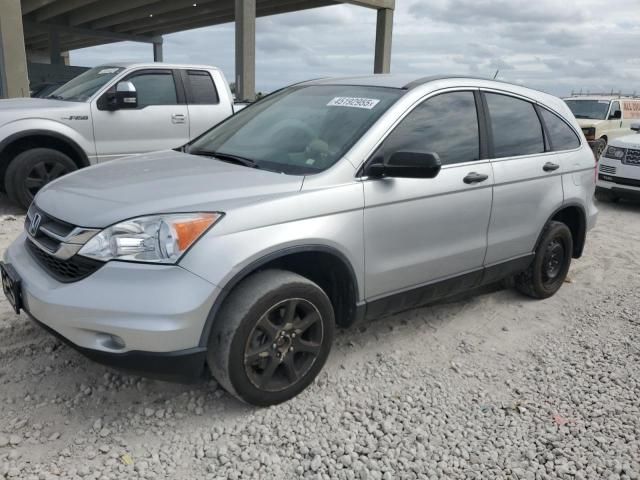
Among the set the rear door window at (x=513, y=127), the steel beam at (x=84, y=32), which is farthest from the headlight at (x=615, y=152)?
the steel beam at (x=84, y=32)

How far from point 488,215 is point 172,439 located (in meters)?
2.41

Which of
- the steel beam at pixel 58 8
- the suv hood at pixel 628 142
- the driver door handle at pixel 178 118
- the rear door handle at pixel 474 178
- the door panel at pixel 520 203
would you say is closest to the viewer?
the rear door handle at pixel 474 178

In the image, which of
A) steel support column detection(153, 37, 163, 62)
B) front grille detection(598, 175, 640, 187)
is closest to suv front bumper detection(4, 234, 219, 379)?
front grille detection(598, 175, 640, 187)

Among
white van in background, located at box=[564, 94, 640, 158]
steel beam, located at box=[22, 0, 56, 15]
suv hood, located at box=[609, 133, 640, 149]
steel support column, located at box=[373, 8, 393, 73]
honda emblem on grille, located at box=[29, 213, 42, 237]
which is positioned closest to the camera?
honda emblem on grille, located at box=[29, 213, 42, 237]

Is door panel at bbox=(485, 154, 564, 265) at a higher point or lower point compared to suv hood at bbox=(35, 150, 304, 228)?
lower

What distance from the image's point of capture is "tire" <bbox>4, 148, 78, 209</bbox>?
635 cm

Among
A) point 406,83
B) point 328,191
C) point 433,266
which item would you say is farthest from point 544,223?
point 328,191

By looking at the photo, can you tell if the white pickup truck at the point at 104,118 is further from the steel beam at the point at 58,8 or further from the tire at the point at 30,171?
the steel beam at the point at 58,8

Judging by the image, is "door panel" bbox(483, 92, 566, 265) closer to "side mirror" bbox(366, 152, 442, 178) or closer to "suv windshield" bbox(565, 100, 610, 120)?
"side mirror" bbox(366, 152, 442, 178)

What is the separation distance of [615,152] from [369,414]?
821 cm

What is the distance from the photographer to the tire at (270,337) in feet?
8.64

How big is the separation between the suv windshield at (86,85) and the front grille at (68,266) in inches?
181

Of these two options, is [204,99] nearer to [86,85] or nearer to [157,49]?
[86,85]

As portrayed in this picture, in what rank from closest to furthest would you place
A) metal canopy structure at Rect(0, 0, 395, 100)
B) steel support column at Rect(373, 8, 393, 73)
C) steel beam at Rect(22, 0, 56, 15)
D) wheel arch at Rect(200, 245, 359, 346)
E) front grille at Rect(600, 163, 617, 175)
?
wheel arch at Rect(200, 245, 359, 346) < front grille at Rect(600, 163, 617, 175) < metal canopy structure at Rect(0, 0, 395, 100) < steel support column at Rect(373, 8, 393, 73) < steel beam at Rect(22, 0, 56, 15)
